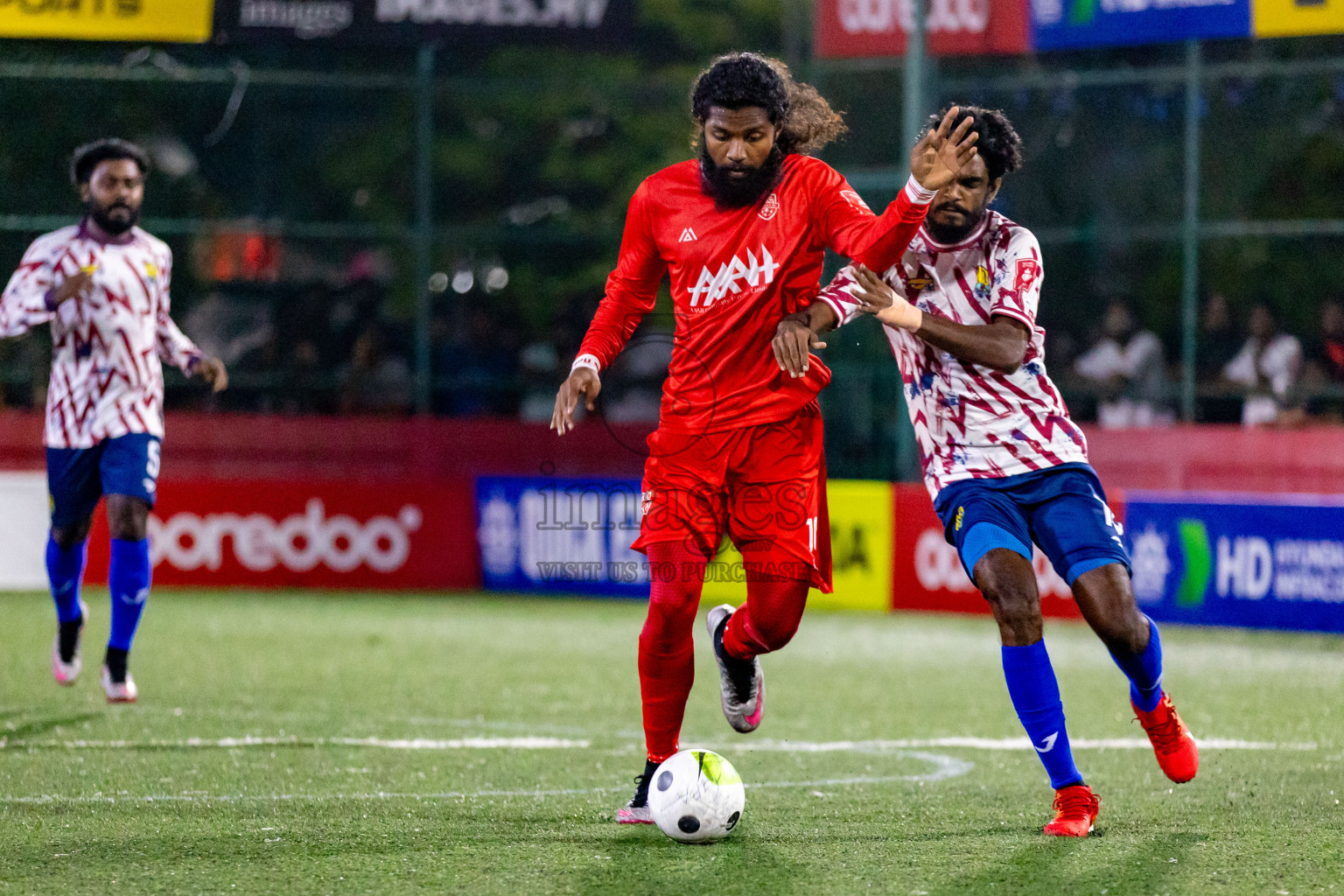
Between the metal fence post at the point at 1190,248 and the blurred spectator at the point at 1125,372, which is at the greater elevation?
the metal fence post at the point at 1190,248

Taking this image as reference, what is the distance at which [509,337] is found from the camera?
16.7 meters

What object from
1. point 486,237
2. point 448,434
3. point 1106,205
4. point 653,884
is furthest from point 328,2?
point 653,884

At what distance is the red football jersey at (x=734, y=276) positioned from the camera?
5.30 m

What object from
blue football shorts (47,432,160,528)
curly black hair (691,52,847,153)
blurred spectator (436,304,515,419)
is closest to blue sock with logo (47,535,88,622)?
blue football shorts (47,432,160,528)

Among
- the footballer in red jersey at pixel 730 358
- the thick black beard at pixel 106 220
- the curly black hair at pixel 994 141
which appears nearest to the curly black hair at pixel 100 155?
the thick black beard at pixel 106 220

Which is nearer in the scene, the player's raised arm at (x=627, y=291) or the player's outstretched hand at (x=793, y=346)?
the player's outstretched hand at (x=793, y=346)

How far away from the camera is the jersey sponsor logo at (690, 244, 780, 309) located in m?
5.29

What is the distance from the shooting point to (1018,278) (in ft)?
17.3

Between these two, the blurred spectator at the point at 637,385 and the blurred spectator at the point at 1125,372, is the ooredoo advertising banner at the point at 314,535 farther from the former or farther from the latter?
the blurred spectator at the point at 1125,372

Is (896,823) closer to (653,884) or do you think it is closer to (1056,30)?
(653,884)

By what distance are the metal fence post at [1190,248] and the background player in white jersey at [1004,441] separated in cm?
951

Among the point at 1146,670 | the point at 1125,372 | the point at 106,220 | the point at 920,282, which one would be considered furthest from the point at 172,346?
the point at 1125,372

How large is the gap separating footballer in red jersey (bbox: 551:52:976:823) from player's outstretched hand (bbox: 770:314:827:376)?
251 millimetres

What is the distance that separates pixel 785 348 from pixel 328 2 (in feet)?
40.7
